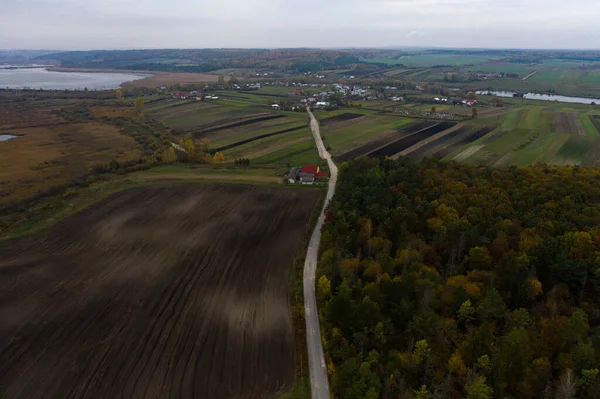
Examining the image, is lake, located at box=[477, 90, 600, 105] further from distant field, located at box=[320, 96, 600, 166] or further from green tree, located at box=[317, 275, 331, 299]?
green tree, located at box=[317, 275, 331, 299]

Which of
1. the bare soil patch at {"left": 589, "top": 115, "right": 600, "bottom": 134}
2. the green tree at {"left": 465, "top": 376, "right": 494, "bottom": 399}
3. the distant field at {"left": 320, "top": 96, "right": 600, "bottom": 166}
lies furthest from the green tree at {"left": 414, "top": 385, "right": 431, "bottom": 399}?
the bare soil patch at {"left": 589, "top": 115, "right": 600, "bottom": 134}

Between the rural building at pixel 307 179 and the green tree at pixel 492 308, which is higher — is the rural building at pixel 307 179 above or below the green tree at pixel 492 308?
above

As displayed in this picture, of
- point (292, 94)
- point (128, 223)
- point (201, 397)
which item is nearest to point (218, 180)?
point (128, 223)

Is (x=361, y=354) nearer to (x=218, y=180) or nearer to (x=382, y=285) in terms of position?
(x=382, y=285)

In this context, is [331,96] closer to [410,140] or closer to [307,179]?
[410,140]

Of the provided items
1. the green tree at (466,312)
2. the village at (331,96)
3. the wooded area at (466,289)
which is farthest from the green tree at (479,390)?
the village at (331,96)

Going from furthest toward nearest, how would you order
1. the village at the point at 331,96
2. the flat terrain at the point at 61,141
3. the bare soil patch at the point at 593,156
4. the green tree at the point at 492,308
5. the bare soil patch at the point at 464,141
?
the village at the point at 331,96
the bare soil patch at the point at 464,141
the bare soil patch at the point at 593,156
the flat terrain at the point at 61,141
the green tree at the point at 492,308

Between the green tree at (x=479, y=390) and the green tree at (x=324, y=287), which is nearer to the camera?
the green tree at (x=479, y=390)

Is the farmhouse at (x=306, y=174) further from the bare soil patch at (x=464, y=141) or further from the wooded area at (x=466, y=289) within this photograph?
the bare soil patch at (x=464, y=141)

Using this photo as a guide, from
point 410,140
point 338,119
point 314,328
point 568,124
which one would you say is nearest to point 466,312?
point 314,328
